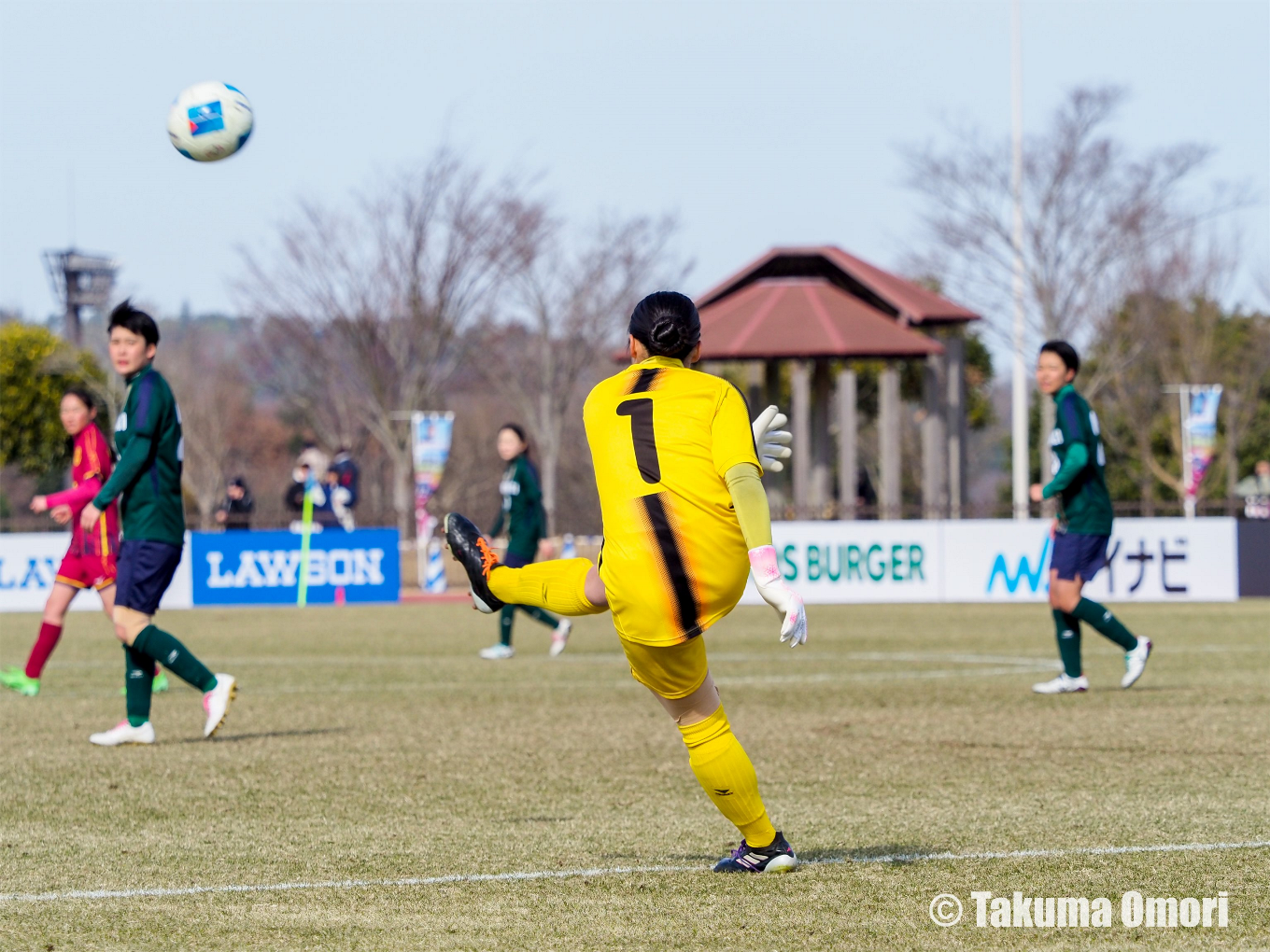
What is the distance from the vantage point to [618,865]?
17.2ft

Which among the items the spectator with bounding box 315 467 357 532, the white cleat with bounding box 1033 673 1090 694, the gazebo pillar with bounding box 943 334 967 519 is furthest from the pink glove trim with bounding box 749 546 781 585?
the gazebo pillar with bounding box 943 334 967 519

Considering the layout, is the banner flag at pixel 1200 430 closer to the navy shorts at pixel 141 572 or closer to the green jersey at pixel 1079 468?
the green jersey at pixel 1079 468

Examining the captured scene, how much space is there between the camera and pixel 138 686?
8.50m

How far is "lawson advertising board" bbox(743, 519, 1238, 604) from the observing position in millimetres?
21500

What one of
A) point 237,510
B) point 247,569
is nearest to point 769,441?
point 247,569

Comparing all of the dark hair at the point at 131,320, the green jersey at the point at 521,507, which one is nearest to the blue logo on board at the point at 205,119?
the dark hair at the point at 131,320

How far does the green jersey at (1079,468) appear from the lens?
10352 mm

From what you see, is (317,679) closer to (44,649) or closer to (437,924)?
(44,649)

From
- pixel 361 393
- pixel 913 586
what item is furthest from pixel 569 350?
pixel 913 586

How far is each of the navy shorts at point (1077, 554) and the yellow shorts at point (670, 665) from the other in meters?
5.94

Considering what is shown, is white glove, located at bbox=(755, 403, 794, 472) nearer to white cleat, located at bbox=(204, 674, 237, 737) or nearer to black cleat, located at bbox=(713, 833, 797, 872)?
black cleat, located at bbox=(713, 833, 797, 872)

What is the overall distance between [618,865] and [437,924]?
965mm

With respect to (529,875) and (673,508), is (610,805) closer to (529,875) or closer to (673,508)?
(529,875)

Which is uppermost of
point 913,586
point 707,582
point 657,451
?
point 657,451
